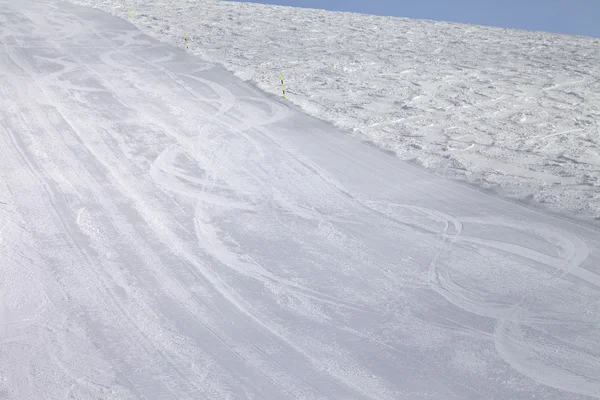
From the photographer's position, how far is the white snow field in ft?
13.1

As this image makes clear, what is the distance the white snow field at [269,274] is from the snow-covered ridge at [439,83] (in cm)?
→ 69

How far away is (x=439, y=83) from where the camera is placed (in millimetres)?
10852

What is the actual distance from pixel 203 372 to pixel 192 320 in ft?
1.94

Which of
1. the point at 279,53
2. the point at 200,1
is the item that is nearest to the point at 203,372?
the point at 279,53

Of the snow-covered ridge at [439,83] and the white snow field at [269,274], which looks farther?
the snow-covered ridge at [439,83]

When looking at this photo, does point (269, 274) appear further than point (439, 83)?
No

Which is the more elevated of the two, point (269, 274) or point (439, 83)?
point (439, 83)

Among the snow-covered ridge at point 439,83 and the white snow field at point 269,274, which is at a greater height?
the snow-covered ridge at point 439,83

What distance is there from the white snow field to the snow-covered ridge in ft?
2.25

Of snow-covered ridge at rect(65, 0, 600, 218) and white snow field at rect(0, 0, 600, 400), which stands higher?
snow-covered ridge at rect(65, 0, 600, 218)

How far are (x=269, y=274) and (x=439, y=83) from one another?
6743mm

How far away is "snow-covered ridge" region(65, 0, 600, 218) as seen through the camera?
7367 millimetres

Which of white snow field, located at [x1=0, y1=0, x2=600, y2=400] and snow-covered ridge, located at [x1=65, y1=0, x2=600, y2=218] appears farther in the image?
snow-covered ridge, located at [x1=65, y1=0, x2=600, y2=218]

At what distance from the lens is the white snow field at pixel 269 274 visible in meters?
3.98
